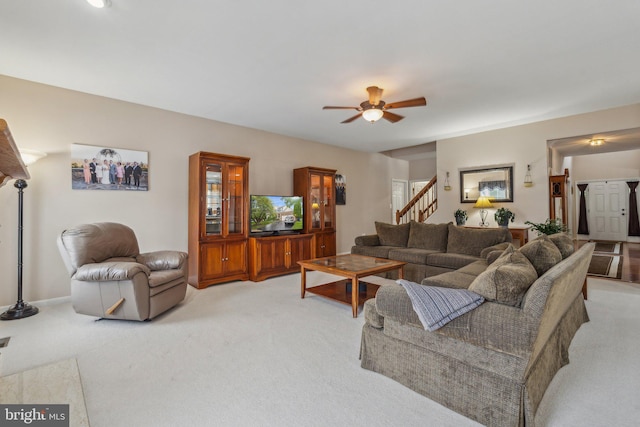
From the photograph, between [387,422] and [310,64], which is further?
[310,64]

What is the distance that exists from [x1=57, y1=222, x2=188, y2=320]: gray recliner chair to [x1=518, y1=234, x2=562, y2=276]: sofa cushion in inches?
129

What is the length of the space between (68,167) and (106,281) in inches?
70.3

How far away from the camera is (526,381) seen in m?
1.49

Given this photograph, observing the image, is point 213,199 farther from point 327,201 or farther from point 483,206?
point 483,206

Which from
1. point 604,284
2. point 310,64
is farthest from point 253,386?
point 604,284

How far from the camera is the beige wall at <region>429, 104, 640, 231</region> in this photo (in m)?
4.52

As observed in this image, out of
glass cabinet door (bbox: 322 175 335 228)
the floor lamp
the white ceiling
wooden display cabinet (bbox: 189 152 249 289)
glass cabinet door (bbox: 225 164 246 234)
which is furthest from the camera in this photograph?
glass cabinet door (bbox: 322 175 335 228)

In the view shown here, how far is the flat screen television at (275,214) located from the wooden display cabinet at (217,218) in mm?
218

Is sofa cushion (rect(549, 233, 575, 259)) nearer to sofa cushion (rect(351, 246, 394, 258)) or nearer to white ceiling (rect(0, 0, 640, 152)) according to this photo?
white ceiling (rect(0, 0, 640, 152))

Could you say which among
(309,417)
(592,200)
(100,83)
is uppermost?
(100,83)

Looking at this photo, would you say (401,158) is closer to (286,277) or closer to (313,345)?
(286,277)

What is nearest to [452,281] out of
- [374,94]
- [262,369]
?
[262,369]

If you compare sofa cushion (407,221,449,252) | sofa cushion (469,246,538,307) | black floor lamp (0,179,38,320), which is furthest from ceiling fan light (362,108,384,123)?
black floor lamp (0,179,38,320)

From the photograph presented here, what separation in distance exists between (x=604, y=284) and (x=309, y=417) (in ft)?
15.9
